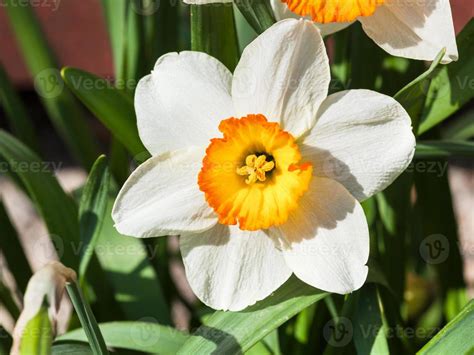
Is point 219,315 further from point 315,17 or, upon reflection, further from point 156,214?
point 315,17

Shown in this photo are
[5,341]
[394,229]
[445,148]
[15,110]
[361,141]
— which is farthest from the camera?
[15,110]

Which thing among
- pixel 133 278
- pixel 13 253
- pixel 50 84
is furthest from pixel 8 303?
pixel 50 84

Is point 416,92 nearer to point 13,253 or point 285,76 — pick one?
point 285,76

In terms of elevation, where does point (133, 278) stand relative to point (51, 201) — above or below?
below

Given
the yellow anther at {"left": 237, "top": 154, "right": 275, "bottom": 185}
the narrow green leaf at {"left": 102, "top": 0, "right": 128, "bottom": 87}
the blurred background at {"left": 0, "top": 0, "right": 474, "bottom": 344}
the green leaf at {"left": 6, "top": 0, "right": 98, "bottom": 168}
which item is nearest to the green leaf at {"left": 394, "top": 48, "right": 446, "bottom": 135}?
the yellow anther at {"left": 237, "top": 154, "right": 275, "bottom": 185}

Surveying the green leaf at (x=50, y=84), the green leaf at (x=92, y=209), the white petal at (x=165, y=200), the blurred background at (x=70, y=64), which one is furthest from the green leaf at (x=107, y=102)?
the blurred background at (x=70, y=64)

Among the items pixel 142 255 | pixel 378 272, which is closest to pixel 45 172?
pixel 142 255

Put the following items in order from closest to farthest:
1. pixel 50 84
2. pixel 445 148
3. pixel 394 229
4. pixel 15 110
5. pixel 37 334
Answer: pixel 37 334, pixel 445 148, pixel 394 229, pixel 15 110, pixel 50 84

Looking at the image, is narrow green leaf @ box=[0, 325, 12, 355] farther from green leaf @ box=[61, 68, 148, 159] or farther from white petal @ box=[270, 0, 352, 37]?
white petal @ box=[270, 0, 352, 37]
